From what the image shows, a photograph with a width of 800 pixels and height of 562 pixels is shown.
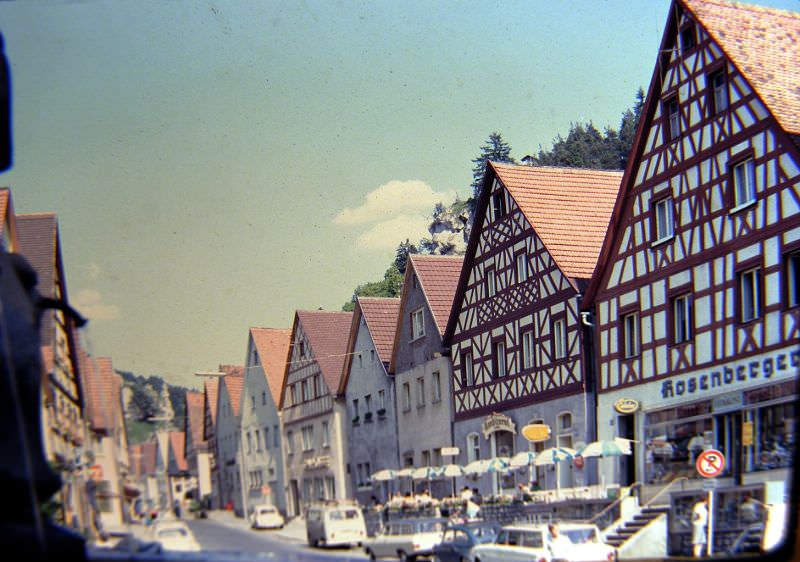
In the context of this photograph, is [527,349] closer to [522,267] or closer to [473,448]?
[473,448]

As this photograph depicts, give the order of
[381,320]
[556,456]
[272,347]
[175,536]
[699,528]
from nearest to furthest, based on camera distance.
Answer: [175,536] → [272,347] → [699,528] → [381,320] → [556,456]

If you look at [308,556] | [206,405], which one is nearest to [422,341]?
[206,405]

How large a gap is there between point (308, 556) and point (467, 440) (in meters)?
5.22

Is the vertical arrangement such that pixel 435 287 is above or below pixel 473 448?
above

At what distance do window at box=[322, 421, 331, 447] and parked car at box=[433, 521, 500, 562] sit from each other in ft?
2.77

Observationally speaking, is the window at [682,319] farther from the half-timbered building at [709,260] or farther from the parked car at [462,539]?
the parked car at [462,539]

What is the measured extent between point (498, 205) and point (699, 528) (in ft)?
14.5

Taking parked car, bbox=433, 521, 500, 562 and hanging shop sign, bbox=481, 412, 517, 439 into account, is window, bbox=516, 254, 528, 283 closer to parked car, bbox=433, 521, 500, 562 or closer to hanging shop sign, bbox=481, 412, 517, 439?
hanging shop sign, bbox=481, 412, 517, 439

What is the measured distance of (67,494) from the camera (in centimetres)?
397

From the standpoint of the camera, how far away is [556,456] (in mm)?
13164

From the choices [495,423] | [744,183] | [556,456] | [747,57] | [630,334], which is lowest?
[556,456]

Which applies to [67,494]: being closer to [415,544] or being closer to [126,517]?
[126,517]

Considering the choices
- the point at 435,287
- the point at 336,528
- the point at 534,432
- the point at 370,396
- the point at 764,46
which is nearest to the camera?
the point at 336,528

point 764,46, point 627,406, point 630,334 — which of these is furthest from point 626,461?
point 764,46
